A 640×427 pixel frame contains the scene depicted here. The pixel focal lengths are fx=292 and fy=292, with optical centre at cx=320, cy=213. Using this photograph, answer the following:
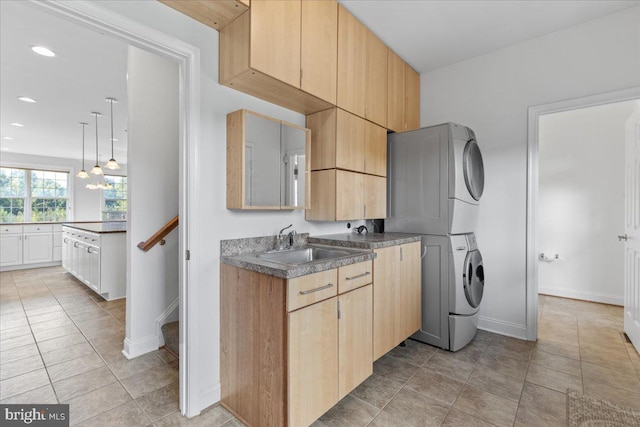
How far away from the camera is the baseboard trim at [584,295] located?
144 inches

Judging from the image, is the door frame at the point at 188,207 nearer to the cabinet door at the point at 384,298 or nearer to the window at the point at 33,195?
the cabinet door at the point at 384,298

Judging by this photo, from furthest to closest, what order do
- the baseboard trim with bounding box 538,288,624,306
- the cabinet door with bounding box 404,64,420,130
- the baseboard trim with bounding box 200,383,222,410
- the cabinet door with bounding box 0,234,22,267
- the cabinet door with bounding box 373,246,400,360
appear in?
the cabinet door with bounding box 0,234,22,267, the baseboard trim with bounding box 538,288,624,306, the cabinet door with bounding box 404,64,420,130, the cabinet door with bounding box 373,246,400,360, the baseboard trim with bounding box 200,383,222,410

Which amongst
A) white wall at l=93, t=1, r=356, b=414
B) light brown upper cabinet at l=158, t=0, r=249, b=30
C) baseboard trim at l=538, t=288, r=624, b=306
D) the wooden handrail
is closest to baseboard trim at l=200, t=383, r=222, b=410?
white wall at l=93, t=1, r=356, b=414

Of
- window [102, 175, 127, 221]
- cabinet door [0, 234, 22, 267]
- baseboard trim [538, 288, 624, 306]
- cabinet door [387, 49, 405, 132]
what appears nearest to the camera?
cabinet door [387, 49, 405, 132]

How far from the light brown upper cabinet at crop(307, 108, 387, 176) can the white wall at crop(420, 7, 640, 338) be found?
1296 mm

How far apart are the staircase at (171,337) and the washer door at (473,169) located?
2.86 metres

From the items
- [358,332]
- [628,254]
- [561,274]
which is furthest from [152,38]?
[561,274]

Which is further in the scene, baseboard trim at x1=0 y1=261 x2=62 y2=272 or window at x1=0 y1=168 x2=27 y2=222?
window at x1=0 y1=168 x2=27 y2=222

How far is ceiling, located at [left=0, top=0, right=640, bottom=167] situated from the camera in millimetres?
2297

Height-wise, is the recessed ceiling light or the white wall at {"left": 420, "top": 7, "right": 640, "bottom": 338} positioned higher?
the recessed ceiling light

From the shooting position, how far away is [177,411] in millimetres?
1761

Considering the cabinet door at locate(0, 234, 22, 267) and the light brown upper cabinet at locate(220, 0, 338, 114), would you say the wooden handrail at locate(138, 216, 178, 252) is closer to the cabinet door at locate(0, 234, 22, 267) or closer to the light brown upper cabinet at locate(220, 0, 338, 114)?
the light brown upper cabinet at locate(220, 0, 338, 114)

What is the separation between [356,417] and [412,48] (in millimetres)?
3149

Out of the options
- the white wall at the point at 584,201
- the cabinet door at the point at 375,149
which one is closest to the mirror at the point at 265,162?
the cabinet door at the point at 375,149
